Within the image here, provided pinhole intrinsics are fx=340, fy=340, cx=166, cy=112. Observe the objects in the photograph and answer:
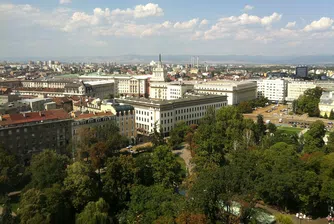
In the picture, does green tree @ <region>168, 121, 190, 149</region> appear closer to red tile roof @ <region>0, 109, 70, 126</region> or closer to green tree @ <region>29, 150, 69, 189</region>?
red tile roof @ <region>0, 109, 70, 126</region>

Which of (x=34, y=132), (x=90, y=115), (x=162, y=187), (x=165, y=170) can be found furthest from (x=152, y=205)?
(x=90, y=115)

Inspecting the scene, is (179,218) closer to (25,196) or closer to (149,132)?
(25,196)

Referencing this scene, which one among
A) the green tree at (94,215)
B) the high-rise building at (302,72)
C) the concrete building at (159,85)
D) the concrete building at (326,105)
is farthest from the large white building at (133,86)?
the green tree at (94,215)

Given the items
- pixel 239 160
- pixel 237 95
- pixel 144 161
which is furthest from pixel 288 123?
pixel 144 161

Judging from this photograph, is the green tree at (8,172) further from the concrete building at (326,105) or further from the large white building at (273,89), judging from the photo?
the large white building at (273,89)

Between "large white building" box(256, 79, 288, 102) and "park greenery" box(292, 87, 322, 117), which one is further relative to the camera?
"large white building" box(256, 79, 288, 102)

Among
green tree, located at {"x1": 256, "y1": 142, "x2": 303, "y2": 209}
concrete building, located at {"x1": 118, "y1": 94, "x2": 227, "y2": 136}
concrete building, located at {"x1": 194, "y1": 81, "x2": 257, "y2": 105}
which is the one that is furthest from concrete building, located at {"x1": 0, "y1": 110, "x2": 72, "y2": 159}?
concrete building, located at {"x1": 194, "y1": 81, "x2": 257, "y2": 105}
